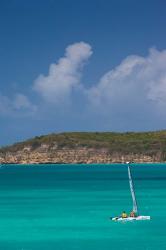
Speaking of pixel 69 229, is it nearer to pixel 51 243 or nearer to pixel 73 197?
pixel 51 243

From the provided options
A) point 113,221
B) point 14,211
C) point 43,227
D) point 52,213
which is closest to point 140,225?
point 113,221

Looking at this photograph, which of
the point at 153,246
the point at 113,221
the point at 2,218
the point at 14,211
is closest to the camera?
the point at 153,246

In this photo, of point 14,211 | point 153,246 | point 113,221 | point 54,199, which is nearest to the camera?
point 153,246

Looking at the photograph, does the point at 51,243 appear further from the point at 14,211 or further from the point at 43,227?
the point at 14,211

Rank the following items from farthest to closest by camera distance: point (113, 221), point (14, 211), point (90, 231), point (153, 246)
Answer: point (14, 211) < point (113, 221) < point (90, 231) < point (153, 246)

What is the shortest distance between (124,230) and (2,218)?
1888 cm

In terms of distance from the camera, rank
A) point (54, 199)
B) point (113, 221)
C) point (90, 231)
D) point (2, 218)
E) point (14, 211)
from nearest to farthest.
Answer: point (90, 231), point (113, 221), point (2, 218), point (14, 211), point (54, 199)

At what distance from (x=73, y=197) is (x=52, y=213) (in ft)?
100

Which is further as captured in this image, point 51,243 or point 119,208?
point 119,208

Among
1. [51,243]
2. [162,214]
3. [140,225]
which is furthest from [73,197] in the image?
[51,243]

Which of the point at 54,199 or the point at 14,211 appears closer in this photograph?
the point at 14,211

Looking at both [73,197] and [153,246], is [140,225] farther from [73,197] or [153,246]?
[73,197]

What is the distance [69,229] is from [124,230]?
589cm

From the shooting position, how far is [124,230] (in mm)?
76375
